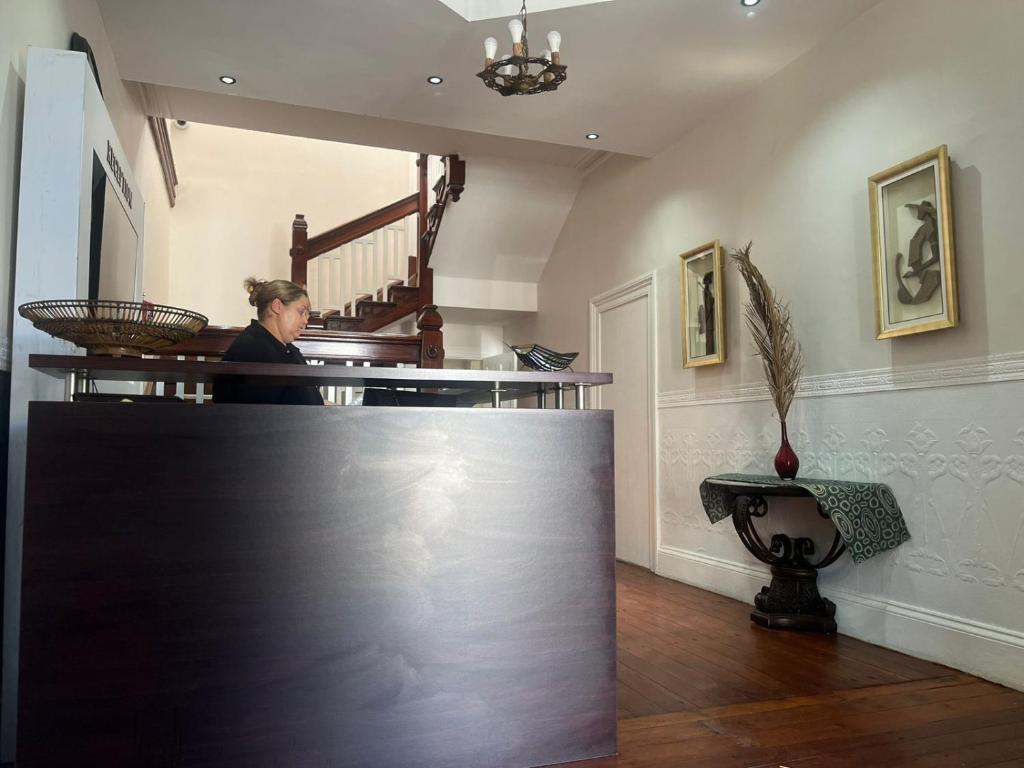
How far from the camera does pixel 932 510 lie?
3225 mm

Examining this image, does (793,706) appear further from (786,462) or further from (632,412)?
(632,412)

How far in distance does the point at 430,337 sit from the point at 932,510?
97.0 inches

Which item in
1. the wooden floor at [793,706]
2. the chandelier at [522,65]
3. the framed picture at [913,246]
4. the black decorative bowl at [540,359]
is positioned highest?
the chandelier at [522,65]

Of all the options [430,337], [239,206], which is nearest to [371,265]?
[239,206]

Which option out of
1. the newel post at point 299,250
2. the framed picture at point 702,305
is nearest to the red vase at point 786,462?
the framed picture at point 702,305

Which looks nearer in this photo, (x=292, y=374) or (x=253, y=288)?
(x=292, y=374)

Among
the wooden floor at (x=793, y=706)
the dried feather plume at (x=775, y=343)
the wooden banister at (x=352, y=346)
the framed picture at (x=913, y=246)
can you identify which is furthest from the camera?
the dried feather plume at (x=775, y=343)

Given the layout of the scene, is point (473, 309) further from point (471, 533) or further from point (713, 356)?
point (471, 533)

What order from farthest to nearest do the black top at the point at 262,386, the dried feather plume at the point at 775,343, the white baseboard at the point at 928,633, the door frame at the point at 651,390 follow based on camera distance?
the door frame at the point at 651,390 → the dried feather plume at the point at 775,343 → the white baseboard at the point at 928,633 → the black top at the point at 262,386

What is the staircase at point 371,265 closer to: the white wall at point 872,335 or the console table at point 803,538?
the white wall at point 872,335

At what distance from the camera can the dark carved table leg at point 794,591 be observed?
3646 millimetres

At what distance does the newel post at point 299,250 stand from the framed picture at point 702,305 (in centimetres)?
405

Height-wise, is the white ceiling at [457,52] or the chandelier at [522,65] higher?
the white ceiling at [457,52]

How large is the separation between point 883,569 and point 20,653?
3349mm
